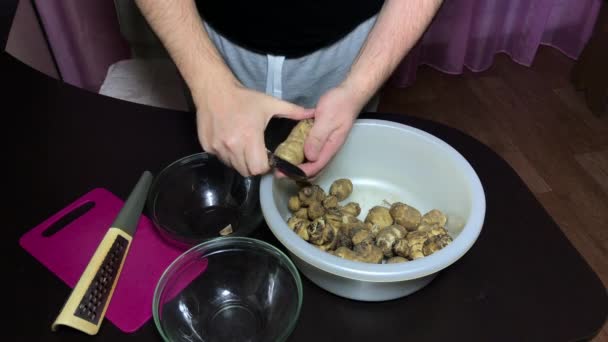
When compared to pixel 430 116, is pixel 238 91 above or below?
above

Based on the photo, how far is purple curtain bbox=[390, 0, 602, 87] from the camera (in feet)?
6.43

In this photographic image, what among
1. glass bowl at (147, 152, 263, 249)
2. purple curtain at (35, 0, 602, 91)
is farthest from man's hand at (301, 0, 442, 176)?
purple curtain at (35, 0, 602, 91)

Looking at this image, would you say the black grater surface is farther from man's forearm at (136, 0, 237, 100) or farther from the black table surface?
man's forearm at (136, 0, 237, 100)

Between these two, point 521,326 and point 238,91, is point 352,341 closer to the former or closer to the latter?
point 521,326

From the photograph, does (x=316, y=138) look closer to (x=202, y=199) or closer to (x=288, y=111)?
(x=288, y=111)

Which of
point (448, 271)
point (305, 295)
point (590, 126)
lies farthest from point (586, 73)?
point (305, 295)

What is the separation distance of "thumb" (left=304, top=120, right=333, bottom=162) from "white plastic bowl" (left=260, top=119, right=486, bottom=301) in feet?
0.20

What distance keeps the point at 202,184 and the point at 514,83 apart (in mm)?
1684

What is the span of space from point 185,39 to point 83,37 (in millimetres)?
1097

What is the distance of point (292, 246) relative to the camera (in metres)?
0.61

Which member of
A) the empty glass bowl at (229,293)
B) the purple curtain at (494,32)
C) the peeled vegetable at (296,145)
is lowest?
the purple curtain at (494,32)

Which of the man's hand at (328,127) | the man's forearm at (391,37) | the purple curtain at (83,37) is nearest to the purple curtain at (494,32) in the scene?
the purple curtain at (83,37)

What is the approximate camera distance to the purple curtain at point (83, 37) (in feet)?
5.30

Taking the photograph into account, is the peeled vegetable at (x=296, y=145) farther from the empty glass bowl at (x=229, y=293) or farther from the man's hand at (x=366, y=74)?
the empty glass bowl at (x=229, y=293)
